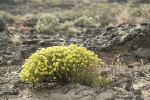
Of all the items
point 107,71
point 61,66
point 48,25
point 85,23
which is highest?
point 61,66

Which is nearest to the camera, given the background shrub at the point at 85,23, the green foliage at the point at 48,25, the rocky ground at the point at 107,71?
the rocky ground at the point at 107,71

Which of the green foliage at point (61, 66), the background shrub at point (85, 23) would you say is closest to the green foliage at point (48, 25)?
the background shrub at point (85, 23)

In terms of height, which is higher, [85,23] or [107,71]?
[107,71]

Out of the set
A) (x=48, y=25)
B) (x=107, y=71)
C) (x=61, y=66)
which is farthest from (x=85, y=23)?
(x=61, y=66)

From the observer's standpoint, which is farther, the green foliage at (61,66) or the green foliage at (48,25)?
the green foliage at (48,25)

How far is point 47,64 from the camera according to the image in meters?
8.39

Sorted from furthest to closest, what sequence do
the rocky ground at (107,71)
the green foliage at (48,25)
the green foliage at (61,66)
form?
the green foliage at (48,25) < the green foliage at (61,66) < the rocky ground at (107,71)

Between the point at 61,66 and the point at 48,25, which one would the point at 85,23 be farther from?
the point at 61,66

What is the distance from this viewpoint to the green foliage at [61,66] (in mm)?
8305

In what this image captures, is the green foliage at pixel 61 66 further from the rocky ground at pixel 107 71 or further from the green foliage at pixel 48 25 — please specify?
the green foliage at pixel 48 25

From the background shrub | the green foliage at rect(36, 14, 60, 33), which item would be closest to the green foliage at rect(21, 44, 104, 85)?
the green foliage at rect(36, 14, 60, 33)

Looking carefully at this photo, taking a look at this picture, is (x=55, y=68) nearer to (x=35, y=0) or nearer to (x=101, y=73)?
(x=101, y=73)

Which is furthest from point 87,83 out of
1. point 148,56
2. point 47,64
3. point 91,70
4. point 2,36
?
point 2,36

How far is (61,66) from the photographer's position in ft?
27.4
